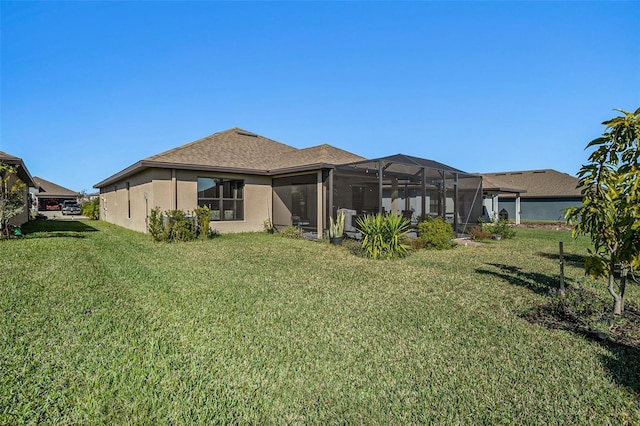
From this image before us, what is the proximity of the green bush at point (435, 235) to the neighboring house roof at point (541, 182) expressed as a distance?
17986 millimetres

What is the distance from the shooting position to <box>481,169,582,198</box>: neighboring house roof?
91.4ft

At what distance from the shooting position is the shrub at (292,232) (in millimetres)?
13260

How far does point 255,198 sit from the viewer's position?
14898 mm

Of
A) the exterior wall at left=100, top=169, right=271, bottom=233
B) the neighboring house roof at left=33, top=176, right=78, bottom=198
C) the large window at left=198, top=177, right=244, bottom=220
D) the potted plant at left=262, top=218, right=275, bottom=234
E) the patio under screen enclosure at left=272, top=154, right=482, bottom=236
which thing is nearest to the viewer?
the patio under screen enclosure at left=272, top=154, right=482, bottom=236

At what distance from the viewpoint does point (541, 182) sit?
1198 inches

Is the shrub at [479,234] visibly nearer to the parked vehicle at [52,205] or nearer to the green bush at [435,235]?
the green bush at [435,235]

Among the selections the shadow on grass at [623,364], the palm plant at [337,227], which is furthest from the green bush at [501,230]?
the shadow on grass at [623,364]

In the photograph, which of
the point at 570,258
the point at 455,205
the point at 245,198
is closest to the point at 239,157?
the point at 245,198

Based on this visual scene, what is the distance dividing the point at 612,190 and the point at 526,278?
333 cm

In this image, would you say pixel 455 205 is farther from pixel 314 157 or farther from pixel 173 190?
pixel 173 190

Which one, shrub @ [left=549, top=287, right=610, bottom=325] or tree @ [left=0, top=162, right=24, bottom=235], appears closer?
shrub @ [left=549, top=287, right=610, bottom=325]

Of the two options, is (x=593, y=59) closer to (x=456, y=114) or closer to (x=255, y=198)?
(x=456, y=114)

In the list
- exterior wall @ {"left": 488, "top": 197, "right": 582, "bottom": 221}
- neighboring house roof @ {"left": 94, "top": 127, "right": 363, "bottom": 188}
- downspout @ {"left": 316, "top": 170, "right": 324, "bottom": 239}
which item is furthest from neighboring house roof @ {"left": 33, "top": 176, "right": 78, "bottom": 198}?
exterior wall @ {"left": 488, "top": 197, "right": 582, "bottom": 221}

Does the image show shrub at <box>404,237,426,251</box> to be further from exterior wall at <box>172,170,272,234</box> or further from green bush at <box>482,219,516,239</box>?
exterior wall at <box>172,170,272,234</box>
